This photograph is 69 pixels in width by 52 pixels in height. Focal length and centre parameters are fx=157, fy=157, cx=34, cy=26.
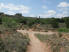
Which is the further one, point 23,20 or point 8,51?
point 23,20

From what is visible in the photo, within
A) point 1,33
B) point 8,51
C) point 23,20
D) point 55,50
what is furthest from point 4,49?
point 23,20

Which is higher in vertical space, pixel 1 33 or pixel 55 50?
pixel 1 33

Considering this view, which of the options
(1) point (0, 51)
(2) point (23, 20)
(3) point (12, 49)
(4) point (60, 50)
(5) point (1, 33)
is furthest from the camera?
(2) point (23, 20)

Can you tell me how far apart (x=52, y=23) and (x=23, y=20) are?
7.18 meters

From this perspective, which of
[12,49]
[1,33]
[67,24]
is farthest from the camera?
[67,24]

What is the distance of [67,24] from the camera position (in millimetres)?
32875

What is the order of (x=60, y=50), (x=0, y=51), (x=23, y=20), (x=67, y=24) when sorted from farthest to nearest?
(x=23, y=20) < (x=67, y=24) < (x=60, y=50) < (x=0, y=51)

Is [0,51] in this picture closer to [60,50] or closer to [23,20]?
[60,50]

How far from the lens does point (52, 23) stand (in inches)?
1366

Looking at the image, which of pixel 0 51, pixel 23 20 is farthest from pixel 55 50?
pixel 23 20

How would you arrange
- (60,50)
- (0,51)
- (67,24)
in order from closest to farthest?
(0,51), (60,50), (67,24)

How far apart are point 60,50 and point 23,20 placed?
1114 inches

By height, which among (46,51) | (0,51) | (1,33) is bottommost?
(46,51)

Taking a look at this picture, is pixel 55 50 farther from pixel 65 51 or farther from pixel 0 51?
pixel 0 51
